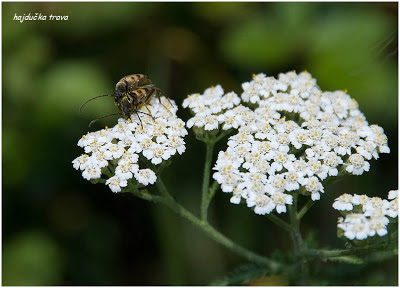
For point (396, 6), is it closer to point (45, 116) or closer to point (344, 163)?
point (344, 163)

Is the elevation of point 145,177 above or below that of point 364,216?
above

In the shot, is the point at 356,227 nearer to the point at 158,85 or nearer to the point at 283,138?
the point at 283,138

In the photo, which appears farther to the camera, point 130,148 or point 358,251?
point 130,148

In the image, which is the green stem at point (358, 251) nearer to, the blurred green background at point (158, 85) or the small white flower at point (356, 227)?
the small white flower at point (356, 227)

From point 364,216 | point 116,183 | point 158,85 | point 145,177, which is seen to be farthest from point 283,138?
point 158,85

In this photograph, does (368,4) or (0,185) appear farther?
(368,4)

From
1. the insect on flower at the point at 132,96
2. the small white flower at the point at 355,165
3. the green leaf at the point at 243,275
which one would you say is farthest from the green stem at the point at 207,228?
the small white flower at the point at 355,165

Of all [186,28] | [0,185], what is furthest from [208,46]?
[0,185]
